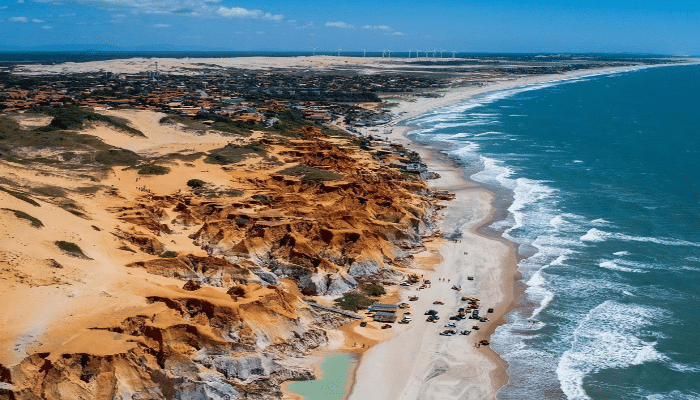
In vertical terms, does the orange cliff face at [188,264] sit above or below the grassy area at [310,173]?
below

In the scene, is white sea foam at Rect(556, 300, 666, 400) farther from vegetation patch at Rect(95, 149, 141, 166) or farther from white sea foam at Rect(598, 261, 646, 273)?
vegetation patch at Rect(95, 149, 141, 166)

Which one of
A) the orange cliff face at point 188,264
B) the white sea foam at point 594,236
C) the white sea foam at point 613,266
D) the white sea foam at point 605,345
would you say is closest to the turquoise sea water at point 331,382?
the orange cliff face at point 188,264

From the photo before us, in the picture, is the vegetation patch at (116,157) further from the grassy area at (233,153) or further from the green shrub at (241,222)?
the green shrub at (241,222)

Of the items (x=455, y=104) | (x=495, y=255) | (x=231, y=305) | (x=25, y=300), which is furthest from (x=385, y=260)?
(x=455, y=104)

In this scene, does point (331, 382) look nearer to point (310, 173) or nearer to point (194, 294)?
point (194, 294)

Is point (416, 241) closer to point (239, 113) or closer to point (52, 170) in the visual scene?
point (52, 170)

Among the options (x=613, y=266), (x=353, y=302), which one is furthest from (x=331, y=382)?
(x=613, y=266)

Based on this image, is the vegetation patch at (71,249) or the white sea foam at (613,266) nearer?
the vegetation patch at (71,249)

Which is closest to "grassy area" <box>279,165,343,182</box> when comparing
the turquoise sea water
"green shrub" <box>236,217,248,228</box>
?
"green shrub" <box>236,217,248,228</box>
